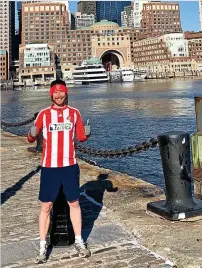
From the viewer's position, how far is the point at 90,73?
172 metres

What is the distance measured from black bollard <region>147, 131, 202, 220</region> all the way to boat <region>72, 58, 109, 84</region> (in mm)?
163574

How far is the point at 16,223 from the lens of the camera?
18.6ft

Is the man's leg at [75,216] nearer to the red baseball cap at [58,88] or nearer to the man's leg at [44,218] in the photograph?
the man's leg at [44,218]

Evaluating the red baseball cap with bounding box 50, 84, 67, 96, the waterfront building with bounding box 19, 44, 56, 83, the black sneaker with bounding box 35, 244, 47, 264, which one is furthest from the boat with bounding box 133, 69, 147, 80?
the black sneaker with bounding box 35, 244, 47, 264

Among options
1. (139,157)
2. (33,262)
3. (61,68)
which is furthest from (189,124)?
(61,68)

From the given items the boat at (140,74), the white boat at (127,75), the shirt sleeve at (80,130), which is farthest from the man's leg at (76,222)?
the boat at (140,74)

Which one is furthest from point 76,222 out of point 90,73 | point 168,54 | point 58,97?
point 168,54

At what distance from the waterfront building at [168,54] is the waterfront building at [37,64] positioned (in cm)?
4400

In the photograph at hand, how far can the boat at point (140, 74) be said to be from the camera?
174m

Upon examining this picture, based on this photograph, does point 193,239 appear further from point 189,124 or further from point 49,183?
point 189,124

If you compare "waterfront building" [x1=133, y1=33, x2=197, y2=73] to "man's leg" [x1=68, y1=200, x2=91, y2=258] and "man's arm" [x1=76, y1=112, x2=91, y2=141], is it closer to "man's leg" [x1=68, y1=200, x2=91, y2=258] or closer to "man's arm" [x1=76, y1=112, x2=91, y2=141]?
"man's arm" [x1=76, y1=112, x2=91, y2=141]

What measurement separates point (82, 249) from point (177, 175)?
72.5 inches

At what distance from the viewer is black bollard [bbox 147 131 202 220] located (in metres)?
5.53

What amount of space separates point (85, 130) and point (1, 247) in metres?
1.71
